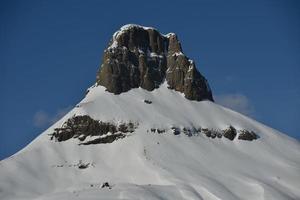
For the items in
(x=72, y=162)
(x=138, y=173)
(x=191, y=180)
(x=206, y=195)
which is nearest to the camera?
(x=206, y=195)

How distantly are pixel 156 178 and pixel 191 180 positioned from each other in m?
9.35

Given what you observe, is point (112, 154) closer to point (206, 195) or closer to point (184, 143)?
point (184, 143)

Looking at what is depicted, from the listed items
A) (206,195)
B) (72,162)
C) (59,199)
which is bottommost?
(59,199)

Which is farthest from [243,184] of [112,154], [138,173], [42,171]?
[42,171]

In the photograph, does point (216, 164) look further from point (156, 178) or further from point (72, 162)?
point (72, 162)

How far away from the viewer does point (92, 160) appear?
628 ft

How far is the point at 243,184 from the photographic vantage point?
171375mm

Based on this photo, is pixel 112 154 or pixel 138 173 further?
pixel 112 154

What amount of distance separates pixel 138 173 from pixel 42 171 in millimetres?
28262

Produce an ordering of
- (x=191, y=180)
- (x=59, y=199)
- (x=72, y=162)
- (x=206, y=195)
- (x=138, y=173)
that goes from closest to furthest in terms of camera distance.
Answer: (x=59, y=199), (x=206, y=195), (x=191, y=180), (x=138, y=173), (x=72, y=162)

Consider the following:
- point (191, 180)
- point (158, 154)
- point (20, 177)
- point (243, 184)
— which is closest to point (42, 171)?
point (20, 177)

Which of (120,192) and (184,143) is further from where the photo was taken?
(184,143)

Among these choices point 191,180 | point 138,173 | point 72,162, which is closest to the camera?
point 191,180

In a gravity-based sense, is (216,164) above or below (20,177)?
above
